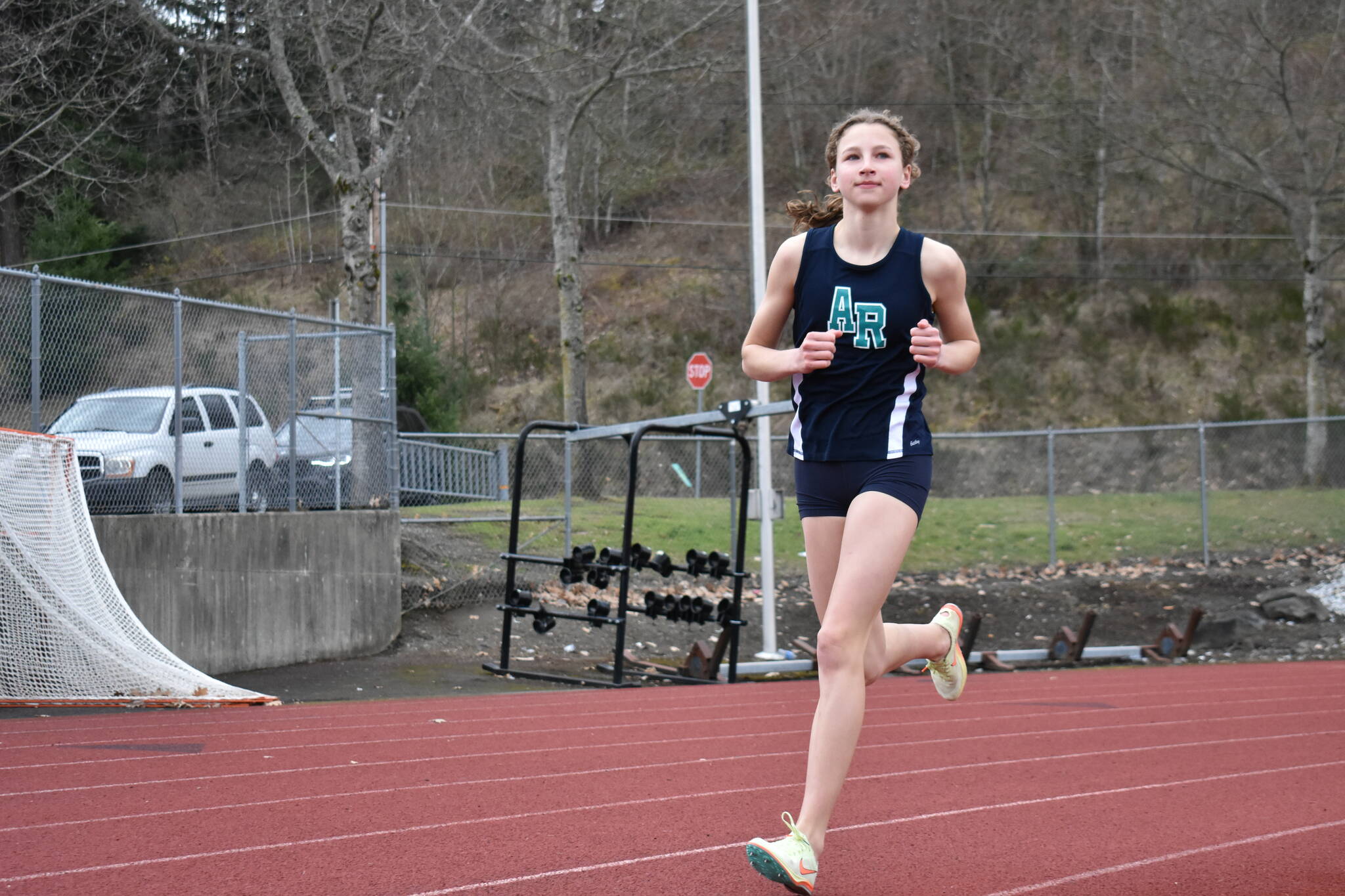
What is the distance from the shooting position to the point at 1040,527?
22312 millimetres

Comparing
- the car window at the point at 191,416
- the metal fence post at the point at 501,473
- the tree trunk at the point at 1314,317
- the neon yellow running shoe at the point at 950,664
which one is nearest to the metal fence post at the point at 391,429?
the car window at the point at 191,416

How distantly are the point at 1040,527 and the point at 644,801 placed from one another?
18.4 meters

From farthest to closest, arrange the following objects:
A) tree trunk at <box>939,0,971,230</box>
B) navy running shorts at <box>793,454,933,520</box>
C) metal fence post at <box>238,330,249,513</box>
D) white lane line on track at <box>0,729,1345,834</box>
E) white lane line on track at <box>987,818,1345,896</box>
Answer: tree trunk at <box>939,0,971,230</box> → metal fence post at <box>238,330,249,513</box> → white lane line on track at <box>0,729,1345,834</box> → white lane line on track at <box>987,818,1345,896</box> → navy running shorts at <box>793,454,933,520</box>

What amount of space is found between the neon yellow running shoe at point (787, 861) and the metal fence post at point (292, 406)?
9.60 metres

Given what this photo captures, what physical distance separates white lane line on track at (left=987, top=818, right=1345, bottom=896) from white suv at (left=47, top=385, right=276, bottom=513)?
819 centimetres

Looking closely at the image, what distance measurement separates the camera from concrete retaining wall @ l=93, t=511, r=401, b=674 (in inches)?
404

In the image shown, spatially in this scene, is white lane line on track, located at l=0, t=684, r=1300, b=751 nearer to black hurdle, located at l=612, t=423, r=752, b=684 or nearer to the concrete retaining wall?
black hurdle, located at l=612, t=423, r=752, b=684

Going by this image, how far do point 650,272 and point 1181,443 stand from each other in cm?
2029

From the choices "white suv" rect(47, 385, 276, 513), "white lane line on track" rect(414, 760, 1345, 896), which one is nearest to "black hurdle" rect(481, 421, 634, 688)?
"white suv" rect(47, 385, 276, 513)

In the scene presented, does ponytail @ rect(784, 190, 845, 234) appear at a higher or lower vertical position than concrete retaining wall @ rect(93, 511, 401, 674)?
higher

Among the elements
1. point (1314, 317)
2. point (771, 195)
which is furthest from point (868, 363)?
point (771, 195)

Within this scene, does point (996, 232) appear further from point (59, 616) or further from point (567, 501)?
point (59, 616)

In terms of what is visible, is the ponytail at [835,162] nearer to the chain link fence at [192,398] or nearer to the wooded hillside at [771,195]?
the chain link fence at [192,398]

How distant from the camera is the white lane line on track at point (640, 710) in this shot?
6.81 m
